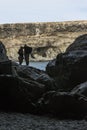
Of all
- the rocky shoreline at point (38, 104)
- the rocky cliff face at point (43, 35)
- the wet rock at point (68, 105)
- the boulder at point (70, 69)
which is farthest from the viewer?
the rocky cliff face at point (43, 35)

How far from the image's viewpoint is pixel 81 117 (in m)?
15.2

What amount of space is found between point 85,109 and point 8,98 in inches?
99.7

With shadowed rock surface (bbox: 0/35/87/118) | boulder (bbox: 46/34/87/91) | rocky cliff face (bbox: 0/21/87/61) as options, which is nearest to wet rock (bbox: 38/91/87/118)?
shadowed rock surface (bbox: 0/35/87/118)

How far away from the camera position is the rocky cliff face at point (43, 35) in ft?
514

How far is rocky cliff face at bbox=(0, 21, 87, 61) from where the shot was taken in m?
157

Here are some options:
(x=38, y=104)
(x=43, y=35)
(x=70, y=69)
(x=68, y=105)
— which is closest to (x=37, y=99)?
(x=38, y=104)

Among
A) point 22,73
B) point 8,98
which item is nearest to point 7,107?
point 8,98

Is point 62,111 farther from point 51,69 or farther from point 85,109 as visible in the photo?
point 51,69

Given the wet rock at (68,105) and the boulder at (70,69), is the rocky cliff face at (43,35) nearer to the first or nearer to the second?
the boulder at (70,69)

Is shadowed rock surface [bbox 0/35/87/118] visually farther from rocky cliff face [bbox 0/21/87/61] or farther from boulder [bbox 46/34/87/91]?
rocky cliff face [bbox 0/21/87/61]

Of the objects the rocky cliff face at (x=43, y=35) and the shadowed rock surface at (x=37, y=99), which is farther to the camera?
the rocky cliff face at (x=43, y=35)

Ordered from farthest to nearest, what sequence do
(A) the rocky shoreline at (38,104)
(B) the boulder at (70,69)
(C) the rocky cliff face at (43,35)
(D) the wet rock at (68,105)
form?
1. (C) the rocky cliff face at (43,35)
2. (B) the boulder at (70,69)
3. (D) the wet rock at (68,105)
4. (A) the rocky shoreline at (38,104)

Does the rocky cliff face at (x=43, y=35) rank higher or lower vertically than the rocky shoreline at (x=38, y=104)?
lower

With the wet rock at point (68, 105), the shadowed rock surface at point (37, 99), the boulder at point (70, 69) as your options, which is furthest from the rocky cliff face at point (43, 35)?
the wet rock at point (68, 105)
